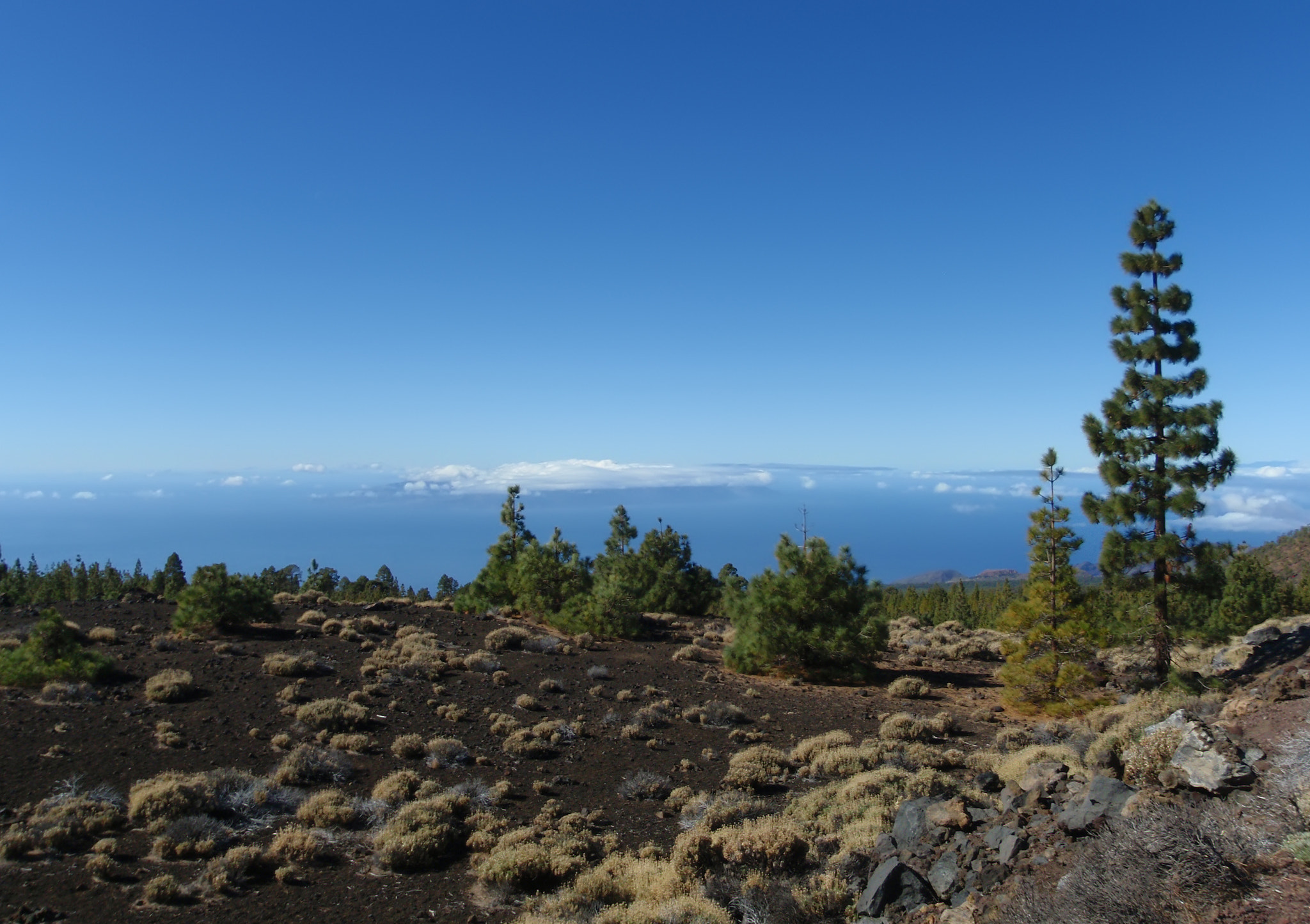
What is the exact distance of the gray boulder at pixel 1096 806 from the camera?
6863 millimetres

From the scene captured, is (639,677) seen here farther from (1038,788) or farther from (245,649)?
(1038,788)

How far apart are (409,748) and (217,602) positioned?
14.3 meters

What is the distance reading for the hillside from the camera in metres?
73.0

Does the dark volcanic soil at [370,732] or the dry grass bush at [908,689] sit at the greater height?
the dark volcanic soil at [370,732]

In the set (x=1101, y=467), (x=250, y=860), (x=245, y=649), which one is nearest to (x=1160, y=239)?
(x=1101, y=467)

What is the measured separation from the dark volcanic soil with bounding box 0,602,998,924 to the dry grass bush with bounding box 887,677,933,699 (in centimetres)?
44

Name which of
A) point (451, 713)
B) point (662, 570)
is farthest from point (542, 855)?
point (662, 570)

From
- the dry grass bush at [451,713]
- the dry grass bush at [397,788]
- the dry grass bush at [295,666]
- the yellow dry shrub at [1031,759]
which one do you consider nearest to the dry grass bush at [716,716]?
the dry grass bush at [451,713]

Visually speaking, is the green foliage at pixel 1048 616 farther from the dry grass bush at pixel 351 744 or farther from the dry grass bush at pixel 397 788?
the dry grass bush at pixel 351 744

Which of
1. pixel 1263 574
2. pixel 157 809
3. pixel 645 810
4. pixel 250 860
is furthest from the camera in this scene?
pixel 1263 574

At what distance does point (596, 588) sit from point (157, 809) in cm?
2115

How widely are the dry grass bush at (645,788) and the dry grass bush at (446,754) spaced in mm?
3501

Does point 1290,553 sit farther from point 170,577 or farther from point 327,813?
point 170,577

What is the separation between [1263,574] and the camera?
34.6 metres
